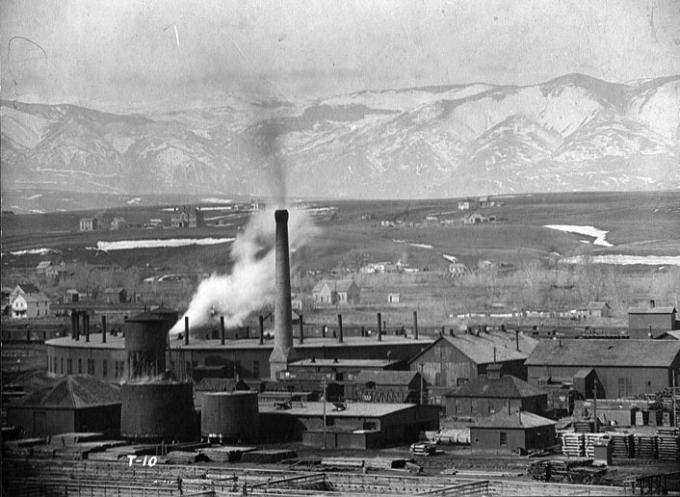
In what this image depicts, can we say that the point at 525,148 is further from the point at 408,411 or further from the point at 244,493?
the point at 244,493

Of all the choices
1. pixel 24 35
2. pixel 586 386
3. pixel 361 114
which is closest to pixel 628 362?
pixel 586 386

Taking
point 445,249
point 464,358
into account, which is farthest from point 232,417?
point 464,358

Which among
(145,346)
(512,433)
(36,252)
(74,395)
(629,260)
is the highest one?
(36,252)

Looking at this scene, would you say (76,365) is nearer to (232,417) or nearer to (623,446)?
(232,417)

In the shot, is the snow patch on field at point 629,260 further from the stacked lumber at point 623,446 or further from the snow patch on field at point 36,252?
the snow patch on field at point 36,252

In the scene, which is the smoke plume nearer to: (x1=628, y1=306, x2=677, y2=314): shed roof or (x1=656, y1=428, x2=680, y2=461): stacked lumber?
(x1=628, y1=306, x2=677, y2=314): shed roof

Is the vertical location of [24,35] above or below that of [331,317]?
above
